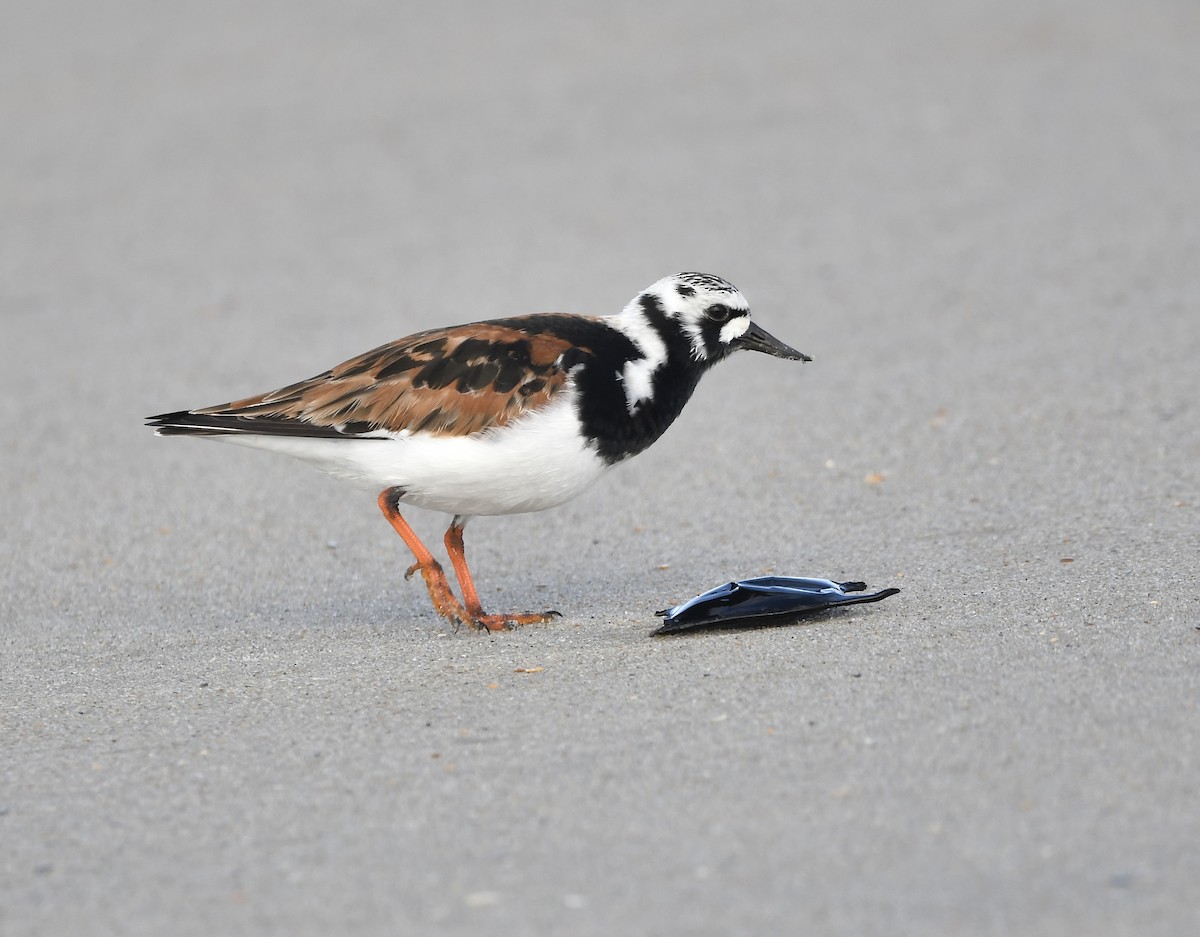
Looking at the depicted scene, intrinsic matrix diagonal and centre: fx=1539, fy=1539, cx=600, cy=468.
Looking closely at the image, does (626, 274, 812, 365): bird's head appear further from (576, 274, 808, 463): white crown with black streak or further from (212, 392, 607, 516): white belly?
(212, 392, 607, 516): white belly

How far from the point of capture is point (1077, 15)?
511 inches

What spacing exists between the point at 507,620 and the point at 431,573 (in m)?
0.31

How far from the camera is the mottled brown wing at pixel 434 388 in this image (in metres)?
5.00

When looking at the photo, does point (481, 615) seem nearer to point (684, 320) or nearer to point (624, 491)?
point (684, 320)

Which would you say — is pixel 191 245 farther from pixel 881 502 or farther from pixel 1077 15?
pixel 1077 15

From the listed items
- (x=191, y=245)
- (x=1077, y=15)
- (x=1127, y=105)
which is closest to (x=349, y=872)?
(x=191, y=245)

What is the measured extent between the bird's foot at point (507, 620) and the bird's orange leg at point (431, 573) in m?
0.03

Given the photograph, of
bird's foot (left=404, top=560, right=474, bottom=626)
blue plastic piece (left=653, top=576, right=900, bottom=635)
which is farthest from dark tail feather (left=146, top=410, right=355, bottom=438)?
blue plastic piece (left=653, top=576, right=900, bottom=635)

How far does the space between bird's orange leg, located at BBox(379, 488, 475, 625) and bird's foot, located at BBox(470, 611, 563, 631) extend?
32mm

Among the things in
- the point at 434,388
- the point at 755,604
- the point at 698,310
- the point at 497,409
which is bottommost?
the point at 755,604

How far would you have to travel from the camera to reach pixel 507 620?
517 centimetres

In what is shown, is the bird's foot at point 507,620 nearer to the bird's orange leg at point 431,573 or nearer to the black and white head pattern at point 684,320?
the bird's orange leg at point 431,573

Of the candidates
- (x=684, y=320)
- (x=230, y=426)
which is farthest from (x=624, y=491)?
(x=230, y=426)

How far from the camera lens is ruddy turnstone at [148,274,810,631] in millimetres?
4973
